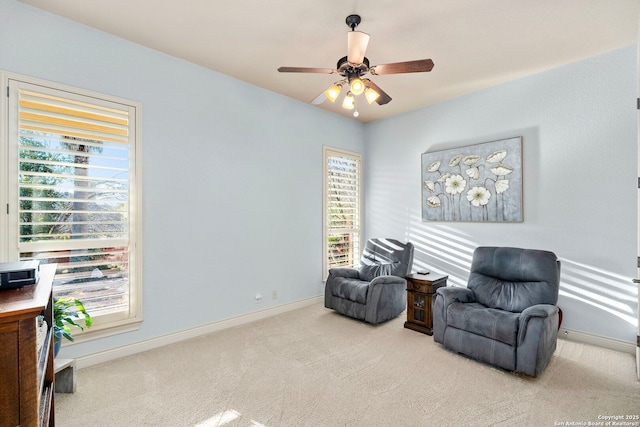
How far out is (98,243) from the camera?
264 centimetres

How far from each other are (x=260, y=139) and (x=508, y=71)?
287 centimetres

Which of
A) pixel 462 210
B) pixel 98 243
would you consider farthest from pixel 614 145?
pixel 98 243

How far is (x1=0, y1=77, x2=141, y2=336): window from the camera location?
2316 millimetres

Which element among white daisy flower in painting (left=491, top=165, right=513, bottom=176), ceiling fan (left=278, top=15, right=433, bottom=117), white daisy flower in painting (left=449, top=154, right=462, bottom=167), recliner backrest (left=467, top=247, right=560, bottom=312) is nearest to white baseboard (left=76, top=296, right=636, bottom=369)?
recliner backrest (left=467, top=247, right=560, bottom=312)

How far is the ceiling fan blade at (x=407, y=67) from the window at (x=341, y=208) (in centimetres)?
222

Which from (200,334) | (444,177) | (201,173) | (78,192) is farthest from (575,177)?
(78,192)

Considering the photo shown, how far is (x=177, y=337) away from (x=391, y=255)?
2.61m

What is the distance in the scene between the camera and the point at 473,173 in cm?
382

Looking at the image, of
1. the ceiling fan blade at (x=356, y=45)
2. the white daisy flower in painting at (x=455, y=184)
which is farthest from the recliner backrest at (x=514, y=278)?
the ceiling fan blade at (x=356, y=45)

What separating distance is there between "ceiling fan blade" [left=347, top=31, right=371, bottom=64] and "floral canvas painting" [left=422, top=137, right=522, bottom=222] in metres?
2.23

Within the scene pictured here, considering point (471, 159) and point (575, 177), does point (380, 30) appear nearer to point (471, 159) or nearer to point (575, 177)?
point (471, 159)

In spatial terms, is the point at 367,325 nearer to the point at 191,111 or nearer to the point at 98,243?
the point at 98,243

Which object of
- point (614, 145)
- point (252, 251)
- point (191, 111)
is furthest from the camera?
point (252, 251)

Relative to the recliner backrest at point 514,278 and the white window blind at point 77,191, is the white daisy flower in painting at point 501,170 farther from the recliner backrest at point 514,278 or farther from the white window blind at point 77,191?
the white window blind at point 77,191
